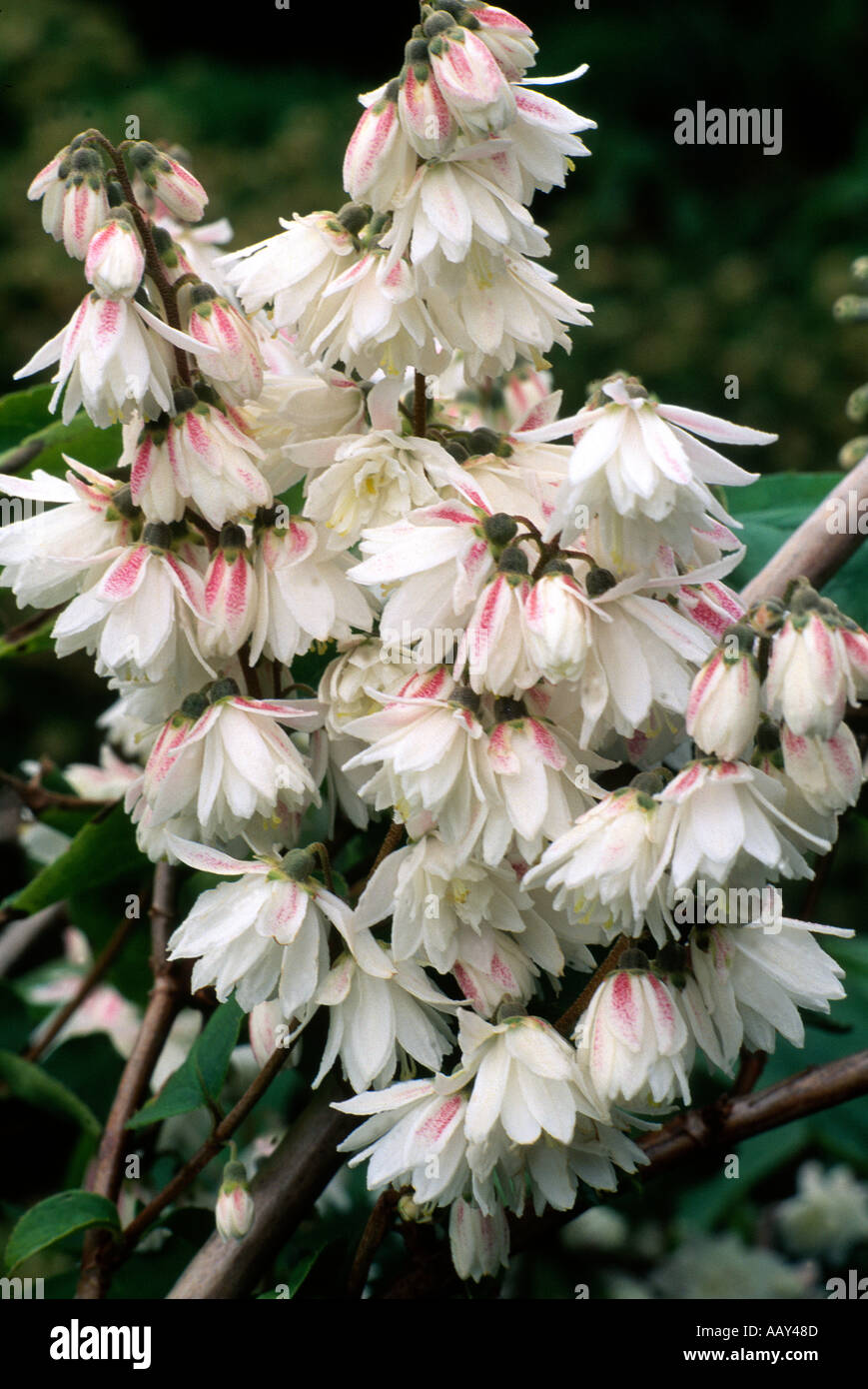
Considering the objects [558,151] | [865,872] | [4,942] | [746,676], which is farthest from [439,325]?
[865,872]

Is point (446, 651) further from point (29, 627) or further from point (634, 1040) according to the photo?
point (29, 627)

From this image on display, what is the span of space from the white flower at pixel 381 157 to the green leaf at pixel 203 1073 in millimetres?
446

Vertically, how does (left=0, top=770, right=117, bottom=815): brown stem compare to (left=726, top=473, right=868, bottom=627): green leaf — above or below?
below

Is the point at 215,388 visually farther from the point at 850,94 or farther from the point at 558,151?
the point at 850,94

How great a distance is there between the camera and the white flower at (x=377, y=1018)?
649 mm

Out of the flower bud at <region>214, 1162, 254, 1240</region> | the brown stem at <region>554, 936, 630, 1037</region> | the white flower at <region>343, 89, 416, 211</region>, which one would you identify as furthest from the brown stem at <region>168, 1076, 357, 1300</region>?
the white flower at <region>343, 89, 416, 211</region>

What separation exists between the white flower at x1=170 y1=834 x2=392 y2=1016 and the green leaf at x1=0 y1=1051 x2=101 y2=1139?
0.34 metres

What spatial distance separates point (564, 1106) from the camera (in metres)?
0.60

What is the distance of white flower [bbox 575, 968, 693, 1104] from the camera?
0.58m

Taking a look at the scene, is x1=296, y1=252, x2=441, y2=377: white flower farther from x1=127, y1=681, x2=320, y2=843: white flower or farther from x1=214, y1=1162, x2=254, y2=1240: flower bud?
x1=214, y1=1162, x2=254, y2=1240: flower bud

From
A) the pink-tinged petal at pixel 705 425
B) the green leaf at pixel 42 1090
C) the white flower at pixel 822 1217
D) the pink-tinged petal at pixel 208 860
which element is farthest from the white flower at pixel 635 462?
the white flower at pixel 822 1217

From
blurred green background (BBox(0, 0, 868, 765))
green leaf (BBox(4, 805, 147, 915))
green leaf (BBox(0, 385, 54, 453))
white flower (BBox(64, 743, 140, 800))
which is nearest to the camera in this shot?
green leaf (BBox(4, 805, 147, 915))

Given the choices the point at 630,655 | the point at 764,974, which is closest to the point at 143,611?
the point at 630,655
